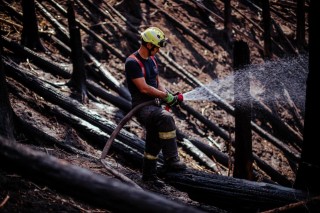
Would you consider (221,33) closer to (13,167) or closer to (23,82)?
(23,82)

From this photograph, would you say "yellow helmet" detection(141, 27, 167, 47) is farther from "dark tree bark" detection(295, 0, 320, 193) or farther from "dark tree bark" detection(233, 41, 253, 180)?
"dark tree bark" detection(295, 0, 320, 193)

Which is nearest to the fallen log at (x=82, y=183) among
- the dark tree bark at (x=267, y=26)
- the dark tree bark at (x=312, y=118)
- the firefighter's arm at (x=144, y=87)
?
the firefighter's arm at (x=144, y=87)

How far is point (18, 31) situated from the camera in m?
7.02

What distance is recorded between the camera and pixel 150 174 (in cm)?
416

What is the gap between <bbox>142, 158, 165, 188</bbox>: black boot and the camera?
13.5ft

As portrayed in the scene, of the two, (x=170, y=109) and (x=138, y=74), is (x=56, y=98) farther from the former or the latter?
(x=170, y=109)

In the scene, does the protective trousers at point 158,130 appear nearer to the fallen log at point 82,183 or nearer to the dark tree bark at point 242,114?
the dark tree bark at point 242,114

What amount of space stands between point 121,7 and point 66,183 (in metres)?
8.35

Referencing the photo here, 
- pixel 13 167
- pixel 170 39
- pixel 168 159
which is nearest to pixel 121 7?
pixel 170 39

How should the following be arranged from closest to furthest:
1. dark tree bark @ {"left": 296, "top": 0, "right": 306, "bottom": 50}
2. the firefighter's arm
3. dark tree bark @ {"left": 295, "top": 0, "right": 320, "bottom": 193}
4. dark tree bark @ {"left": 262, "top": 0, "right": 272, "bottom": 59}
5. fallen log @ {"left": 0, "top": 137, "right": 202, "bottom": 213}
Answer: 1. fallen log @ {"left": 0, "top": 137, "right": 202, "bottom": 213}
2. dark tree bark @ {"left": 295, "top": 0, "right": 320, "bottom": 193}
3. the firefighter's arm
4. dark tree bark @ {"left": 262, "top": 0, "right": 272, "bottom": 59}
5. dark tree bark @ {"left": 296, "top": 0, "right": 306, "bottom": 50}

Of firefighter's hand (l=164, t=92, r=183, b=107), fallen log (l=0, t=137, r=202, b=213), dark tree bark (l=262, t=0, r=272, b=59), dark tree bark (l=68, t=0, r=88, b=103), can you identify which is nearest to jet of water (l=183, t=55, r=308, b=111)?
dark tree bark (l=262, t=0, r=272, b=59)

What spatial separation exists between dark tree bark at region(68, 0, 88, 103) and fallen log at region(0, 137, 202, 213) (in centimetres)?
413

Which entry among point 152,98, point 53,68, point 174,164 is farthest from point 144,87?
point 53,68

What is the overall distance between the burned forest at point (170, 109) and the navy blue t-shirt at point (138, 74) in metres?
0.23
